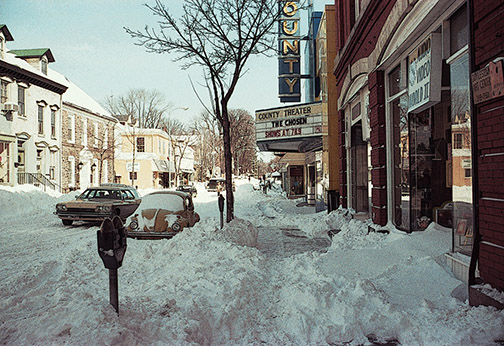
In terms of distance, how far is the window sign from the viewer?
681 centimetres

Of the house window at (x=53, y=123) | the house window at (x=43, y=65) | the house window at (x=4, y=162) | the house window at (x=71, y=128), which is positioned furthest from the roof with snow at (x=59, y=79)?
the house window at (x=4, y=162)

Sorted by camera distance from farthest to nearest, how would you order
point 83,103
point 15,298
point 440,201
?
point 83,103
point 440,201
point 15,298

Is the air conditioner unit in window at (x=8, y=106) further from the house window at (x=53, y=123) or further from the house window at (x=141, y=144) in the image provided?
the house window at (x=141, y=144)

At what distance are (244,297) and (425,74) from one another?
4684 millimetres

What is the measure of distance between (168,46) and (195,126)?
53655 millimetres

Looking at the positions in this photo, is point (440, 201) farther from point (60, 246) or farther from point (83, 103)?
point (83, 103)

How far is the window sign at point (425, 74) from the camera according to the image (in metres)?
6.81

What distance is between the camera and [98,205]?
14.4m

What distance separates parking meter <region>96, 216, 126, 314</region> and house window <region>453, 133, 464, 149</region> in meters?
4.37

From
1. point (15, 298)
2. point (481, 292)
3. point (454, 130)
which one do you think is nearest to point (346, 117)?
point (454, 130)

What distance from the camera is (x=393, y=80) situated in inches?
366

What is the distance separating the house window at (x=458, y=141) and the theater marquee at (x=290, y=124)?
11.7 m

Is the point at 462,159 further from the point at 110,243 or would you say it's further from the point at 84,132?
the point at 84,132

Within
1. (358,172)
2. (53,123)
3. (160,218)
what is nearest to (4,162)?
(53,123)
